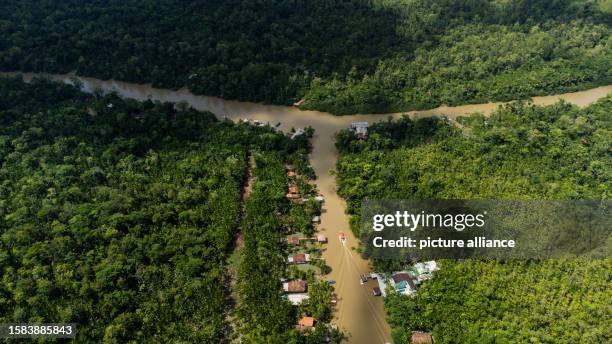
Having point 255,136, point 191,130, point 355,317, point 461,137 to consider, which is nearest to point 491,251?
point 355,317

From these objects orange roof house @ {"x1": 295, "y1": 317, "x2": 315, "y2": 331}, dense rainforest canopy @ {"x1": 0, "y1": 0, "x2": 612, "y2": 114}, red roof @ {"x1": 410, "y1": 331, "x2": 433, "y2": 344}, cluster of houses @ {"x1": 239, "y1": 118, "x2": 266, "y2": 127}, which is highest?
dense rainforest canopy @ {"x1": 0, "y1": 0, "x2": 612, "y2": 114}

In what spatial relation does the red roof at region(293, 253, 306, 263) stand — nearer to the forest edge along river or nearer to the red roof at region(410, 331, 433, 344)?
the forest edge along river

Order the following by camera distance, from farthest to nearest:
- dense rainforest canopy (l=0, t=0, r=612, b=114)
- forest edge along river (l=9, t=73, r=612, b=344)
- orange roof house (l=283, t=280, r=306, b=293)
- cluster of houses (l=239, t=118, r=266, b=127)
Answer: dense rainforest canopy (l=0, t=0, r=612, b=114) → cluster of houses (l=239, t=118, r=266, b=127) → orange roof house (l=283, t=280, r=306, b=293) → forest edge along river (l=9, t=73, r=612, b=344)

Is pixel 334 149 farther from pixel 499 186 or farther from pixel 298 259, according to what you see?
pixel 499 186

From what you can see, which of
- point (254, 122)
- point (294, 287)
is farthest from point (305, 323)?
point (254, 122)

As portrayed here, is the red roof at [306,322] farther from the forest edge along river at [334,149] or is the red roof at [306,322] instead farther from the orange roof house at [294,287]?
the orange roof house at [294,287]

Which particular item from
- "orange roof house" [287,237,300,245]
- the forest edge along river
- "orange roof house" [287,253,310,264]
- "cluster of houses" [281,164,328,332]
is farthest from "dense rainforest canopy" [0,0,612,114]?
"orange roof house" [287,253,310,264]

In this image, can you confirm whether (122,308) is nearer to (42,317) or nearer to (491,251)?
(42,317)
